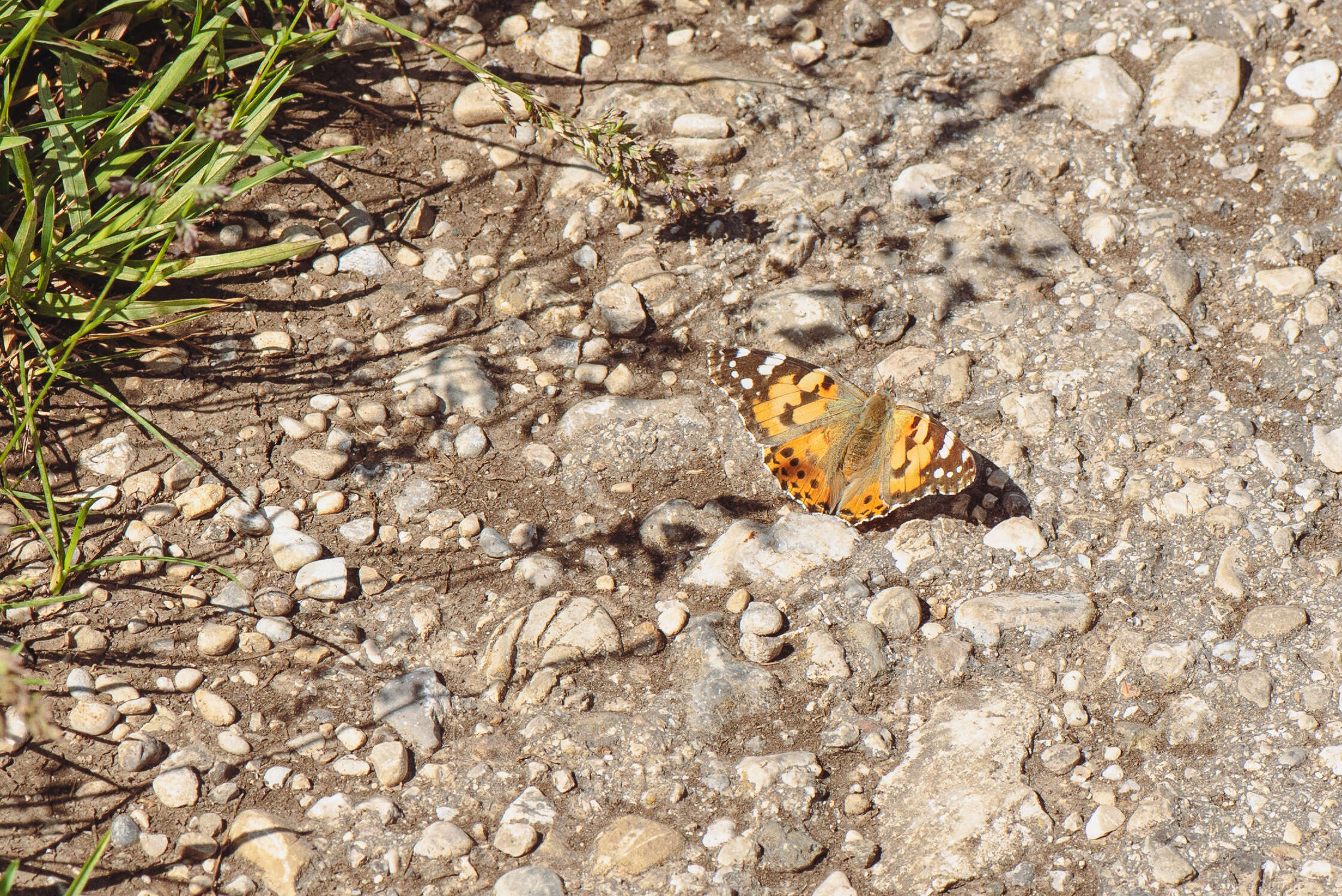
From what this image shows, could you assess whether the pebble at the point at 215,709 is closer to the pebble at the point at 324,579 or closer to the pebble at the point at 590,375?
the pebble at the point at 324,579

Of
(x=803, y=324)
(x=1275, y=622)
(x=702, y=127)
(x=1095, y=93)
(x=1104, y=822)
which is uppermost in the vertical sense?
(x=1095, y=93)

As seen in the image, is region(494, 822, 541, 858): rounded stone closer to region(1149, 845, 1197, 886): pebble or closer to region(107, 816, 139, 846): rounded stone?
region(107, 816, 139, 846): rounded stone

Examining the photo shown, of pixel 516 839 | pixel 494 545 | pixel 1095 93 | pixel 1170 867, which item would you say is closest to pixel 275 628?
pixel 494 545

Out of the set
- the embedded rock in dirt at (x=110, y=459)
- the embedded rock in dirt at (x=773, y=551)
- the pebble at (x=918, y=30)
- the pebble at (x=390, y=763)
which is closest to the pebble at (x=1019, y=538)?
the embedded rock in dirt at (x=773, y=551)

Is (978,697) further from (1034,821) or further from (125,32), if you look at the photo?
(125,32)

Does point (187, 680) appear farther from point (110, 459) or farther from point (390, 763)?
point (110, 459)

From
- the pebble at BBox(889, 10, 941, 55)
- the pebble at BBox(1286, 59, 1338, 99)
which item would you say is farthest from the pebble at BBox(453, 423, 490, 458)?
the pebble at BBox(1286, 59, 1338, 99)
